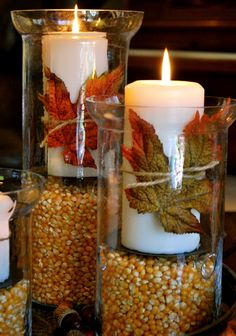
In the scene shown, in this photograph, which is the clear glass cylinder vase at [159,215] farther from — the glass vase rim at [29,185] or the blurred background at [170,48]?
the blurred background at [170,48]

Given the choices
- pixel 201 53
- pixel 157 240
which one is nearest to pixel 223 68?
pixel 201 53

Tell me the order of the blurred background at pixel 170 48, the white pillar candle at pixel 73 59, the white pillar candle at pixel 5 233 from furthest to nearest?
the blurred background at pixel 170 48 < the white pillar candle at pixel 73 59 < the white pillar candle at pixel 5 233

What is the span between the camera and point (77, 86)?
2.54 ft

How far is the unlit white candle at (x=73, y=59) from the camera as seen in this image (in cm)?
77

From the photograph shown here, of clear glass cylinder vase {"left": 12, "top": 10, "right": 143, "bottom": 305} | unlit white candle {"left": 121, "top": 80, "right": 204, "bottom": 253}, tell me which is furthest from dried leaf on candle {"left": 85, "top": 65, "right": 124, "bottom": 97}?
unlit white candle {"left": 121, "top": 80, "right": 204, "bottom": 253}

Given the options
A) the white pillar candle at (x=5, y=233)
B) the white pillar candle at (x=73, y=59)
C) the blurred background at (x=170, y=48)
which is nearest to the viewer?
the white pillar candle at (x=5, y=233)

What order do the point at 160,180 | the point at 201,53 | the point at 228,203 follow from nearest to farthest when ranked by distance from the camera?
the point at 160,180, the point at 228,203, the point at 201,53

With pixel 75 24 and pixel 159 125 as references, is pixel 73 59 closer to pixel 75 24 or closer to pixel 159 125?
pixel 75 24

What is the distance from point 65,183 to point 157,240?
0.59 feet

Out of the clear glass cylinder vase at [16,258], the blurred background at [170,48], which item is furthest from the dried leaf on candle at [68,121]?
the blurred background at [170,48]

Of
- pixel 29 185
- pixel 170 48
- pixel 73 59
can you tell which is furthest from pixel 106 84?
pixel 170 48

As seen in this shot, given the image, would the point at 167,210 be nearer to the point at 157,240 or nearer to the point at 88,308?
the point at 157,240

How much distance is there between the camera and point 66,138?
31.0 inches

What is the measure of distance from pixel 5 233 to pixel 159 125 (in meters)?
0.19
